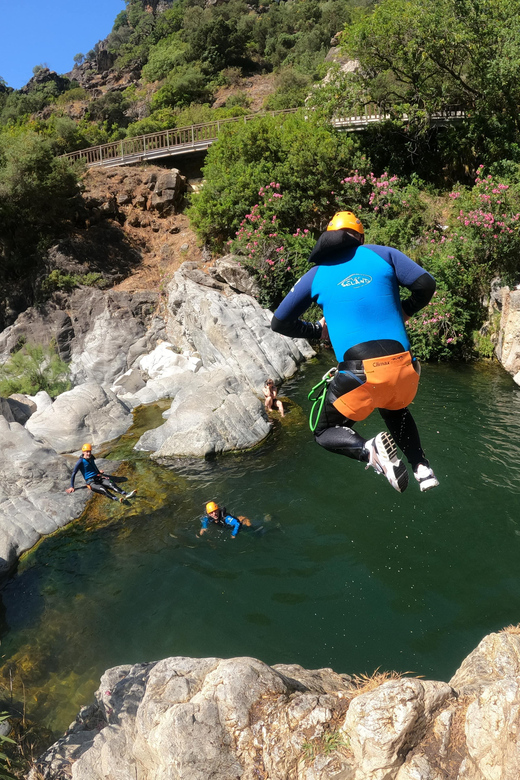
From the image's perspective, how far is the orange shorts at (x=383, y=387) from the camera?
3.42m

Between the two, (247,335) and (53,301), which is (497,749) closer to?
(247,335)

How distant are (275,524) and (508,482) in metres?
4.36

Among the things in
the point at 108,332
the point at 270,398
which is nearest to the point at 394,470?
the point at 270,398

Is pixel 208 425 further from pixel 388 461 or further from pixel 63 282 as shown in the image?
pixel 63 282

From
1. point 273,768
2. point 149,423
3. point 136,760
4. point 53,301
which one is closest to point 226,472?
point 149,423

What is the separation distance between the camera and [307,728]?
11.5ft

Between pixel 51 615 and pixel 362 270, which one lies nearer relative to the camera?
pixel 362 270

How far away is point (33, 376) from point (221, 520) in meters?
12.0

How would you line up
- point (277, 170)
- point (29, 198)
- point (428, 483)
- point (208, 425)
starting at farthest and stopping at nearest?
point (29, 198) < point (277, 170) < point (208, 425) < point (428, 483)

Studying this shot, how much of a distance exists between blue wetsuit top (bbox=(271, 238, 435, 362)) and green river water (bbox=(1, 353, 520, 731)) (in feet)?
15.1

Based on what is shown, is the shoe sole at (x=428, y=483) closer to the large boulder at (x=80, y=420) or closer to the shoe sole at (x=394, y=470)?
the shoe sole at (x=394, y=470)

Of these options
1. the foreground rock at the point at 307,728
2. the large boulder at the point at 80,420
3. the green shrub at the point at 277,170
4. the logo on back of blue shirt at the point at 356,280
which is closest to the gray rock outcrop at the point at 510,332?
the green shrub at the point at 277,170

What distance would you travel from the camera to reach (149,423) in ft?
48.9

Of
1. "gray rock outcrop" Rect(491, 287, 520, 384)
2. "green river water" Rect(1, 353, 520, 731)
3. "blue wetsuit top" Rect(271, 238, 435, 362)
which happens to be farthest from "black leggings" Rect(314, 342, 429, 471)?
"gray rock outcrop" Rect(491, 287, 520, 384)
